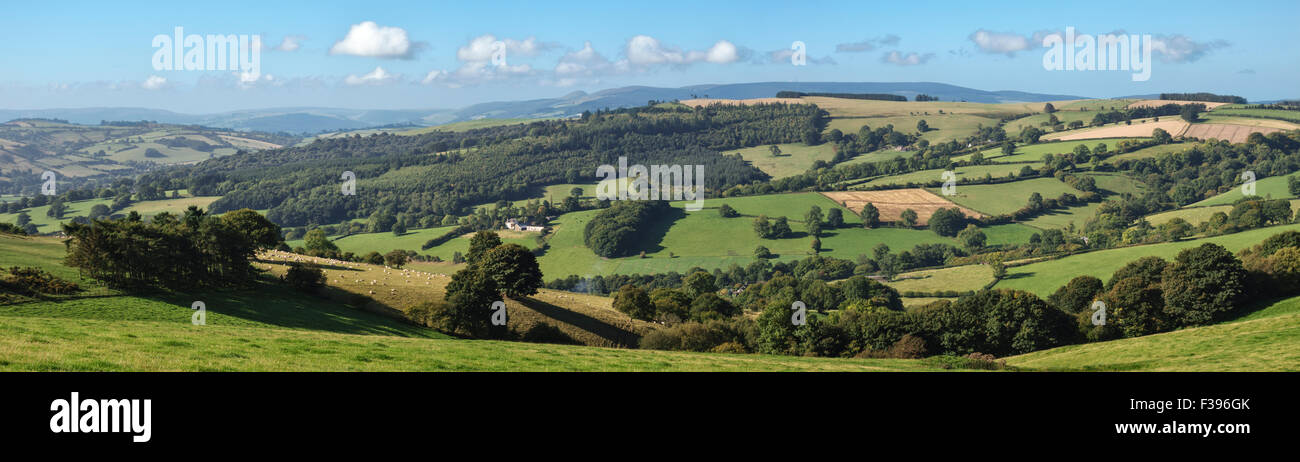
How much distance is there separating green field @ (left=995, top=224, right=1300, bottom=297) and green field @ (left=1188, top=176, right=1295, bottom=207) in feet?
170

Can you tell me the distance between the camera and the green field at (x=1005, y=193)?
164000 mm

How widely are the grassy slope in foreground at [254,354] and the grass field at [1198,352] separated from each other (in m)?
9.53

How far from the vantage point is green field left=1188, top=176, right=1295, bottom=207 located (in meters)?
147

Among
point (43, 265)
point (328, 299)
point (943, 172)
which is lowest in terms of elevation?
point (328, 299)

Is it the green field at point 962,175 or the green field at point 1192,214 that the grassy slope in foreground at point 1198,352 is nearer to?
the green field at point 1192,214

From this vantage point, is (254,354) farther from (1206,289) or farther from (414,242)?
(414,242)

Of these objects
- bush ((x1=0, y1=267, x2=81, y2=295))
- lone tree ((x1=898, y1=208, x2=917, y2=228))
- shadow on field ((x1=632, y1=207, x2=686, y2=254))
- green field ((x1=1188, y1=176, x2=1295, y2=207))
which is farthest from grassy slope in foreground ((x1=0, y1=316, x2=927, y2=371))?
green field ((x1=1188, y1=176, x2=1295, y2=207))

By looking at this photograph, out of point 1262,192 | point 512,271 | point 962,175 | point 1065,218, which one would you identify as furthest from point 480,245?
point 1262,192
